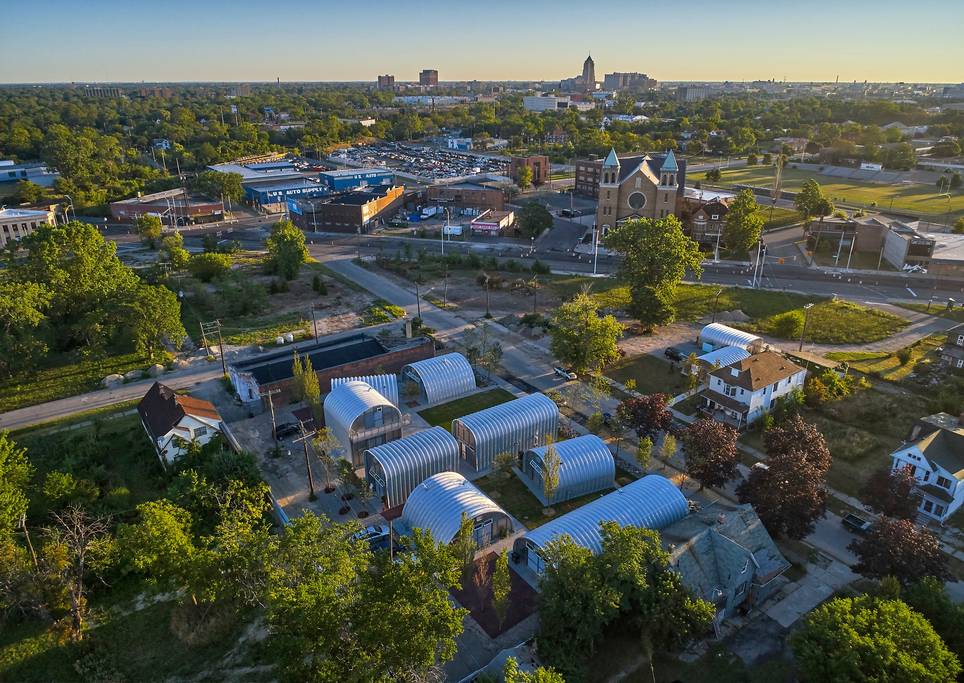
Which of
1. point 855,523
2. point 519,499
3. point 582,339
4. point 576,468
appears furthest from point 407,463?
point 855,523

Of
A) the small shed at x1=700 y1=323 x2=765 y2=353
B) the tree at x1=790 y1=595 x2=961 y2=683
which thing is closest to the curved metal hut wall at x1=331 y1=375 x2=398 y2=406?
the small shed at x1=700 y1=323 x2=765 y2=353

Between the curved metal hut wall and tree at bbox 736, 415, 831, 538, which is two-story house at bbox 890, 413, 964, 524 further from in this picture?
the curved metal hut wall

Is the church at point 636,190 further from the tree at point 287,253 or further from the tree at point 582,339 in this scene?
the tree at point 287,253

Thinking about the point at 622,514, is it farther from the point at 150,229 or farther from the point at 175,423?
the point at 150,229

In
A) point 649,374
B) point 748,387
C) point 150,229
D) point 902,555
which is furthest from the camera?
point 150,229

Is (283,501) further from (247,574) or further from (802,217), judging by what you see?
(802,217)

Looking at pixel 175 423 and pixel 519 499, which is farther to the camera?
pixel 175 423

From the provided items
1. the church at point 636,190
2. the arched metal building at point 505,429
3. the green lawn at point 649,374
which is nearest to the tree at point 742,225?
the church at point 636,190
